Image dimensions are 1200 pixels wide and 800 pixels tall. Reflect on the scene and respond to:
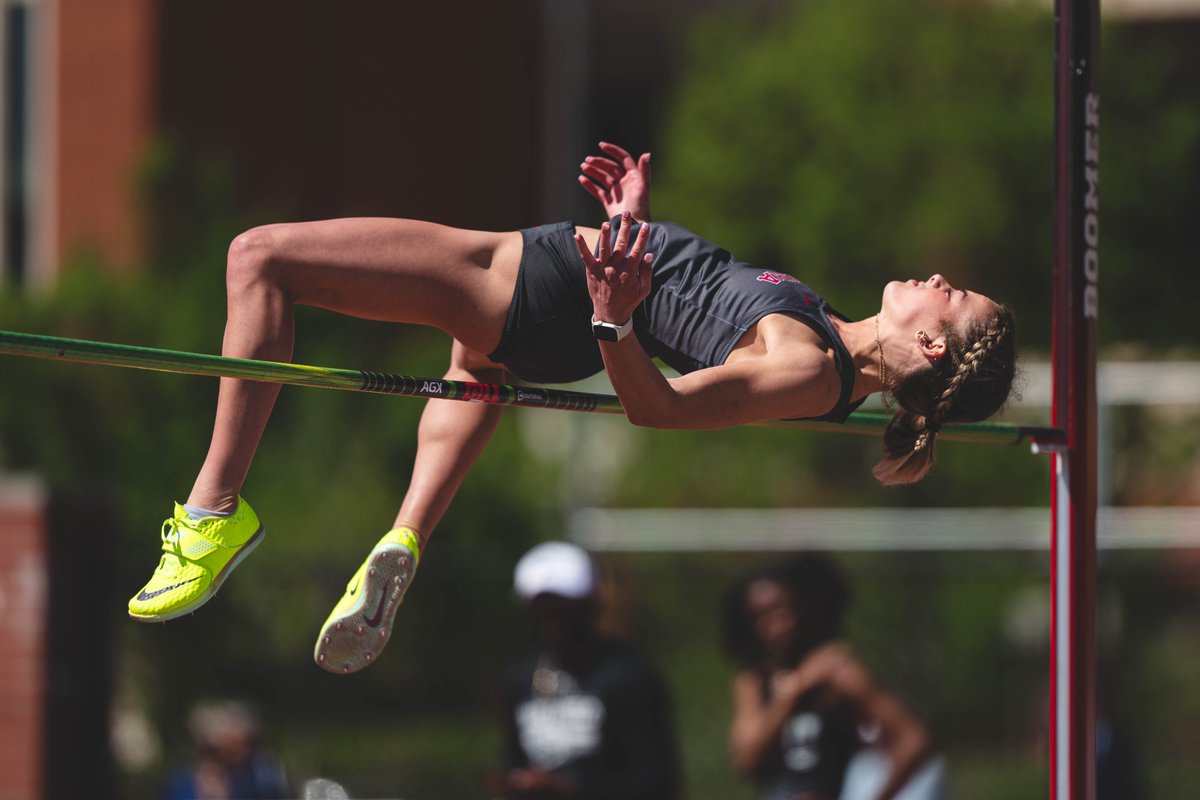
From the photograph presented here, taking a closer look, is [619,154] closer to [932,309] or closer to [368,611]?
[932,309]

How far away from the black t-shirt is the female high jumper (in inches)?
68.4

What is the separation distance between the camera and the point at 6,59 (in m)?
17.7

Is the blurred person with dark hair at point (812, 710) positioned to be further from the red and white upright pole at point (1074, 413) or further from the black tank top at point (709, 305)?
the black tank top at point (709, 305)

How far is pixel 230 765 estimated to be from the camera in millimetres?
8117

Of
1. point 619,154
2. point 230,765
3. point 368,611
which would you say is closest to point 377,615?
point 368,611

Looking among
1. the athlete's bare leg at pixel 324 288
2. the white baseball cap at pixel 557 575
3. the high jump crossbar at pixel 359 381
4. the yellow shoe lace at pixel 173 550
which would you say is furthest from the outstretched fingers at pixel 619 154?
the white baseball cap at pixel 557 575

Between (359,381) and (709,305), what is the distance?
789 millimetres

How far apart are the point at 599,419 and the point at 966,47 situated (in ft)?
16.3

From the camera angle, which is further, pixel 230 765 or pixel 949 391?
pixel 230 765

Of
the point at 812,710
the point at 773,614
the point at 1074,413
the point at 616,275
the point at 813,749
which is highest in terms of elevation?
the point at 616,275

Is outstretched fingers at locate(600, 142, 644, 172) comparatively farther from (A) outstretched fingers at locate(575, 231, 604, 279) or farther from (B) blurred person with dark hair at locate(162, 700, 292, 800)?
(B) blurred person with dark hair at locate(162, 700, 292, 800)

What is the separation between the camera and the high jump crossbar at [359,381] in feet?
10.5

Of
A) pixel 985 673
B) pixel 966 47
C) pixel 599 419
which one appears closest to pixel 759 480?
pixel 599 419

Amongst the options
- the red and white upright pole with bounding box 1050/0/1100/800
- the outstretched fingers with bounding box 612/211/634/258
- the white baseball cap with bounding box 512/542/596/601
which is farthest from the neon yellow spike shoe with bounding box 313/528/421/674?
the white baseball cap with bounding box 512/542/596/601
